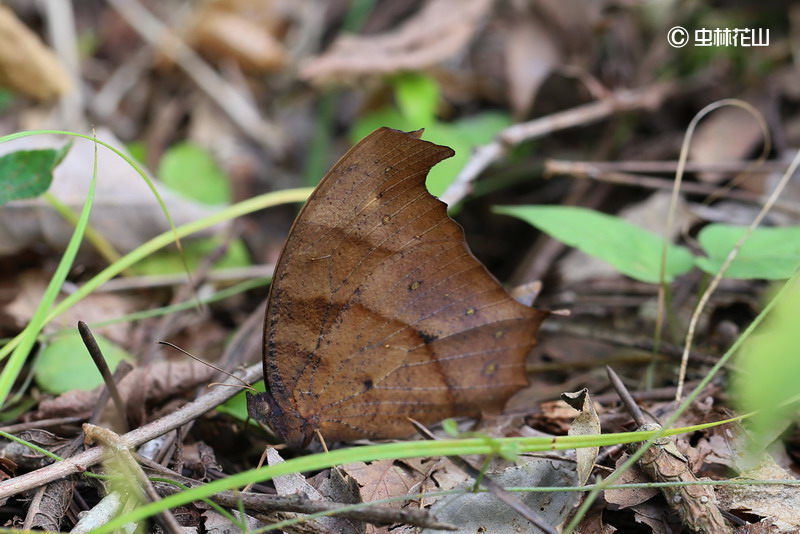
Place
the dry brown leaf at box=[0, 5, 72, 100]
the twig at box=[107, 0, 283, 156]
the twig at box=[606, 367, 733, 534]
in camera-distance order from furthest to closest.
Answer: the twig at box=[107, 0, 283, 156]
the dry brown leaf at box=[0, 5, 72, 100]
the twig at box=[606, 367, 733, 534]

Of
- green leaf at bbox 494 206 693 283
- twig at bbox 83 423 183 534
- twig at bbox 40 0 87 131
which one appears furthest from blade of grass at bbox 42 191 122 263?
green leaf at bbox 494 206 693 283

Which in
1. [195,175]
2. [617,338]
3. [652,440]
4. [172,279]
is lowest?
[617,338]

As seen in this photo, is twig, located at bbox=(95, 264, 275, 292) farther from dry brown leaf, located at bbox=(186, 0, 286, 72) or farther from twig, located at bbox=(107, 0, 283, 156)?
dry brown leaf, located at bbox=(186, 0, 286, 72)

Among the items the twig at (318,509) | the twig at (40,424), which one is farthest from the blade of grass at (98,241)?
the twig at (318,509)

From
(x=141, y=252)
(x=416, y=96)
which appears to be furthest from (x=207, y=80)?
(x=141, y=252)

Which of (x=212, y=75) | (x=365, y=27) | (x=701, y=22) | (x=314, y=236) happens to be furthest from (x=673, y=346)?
(x=212, y=75)

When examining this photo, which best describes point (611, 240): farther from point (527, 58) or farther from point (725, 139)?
point (527, 58)

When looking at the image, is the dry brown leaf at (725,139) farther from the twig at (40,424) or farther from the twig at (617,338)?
the twig at (40,424)
